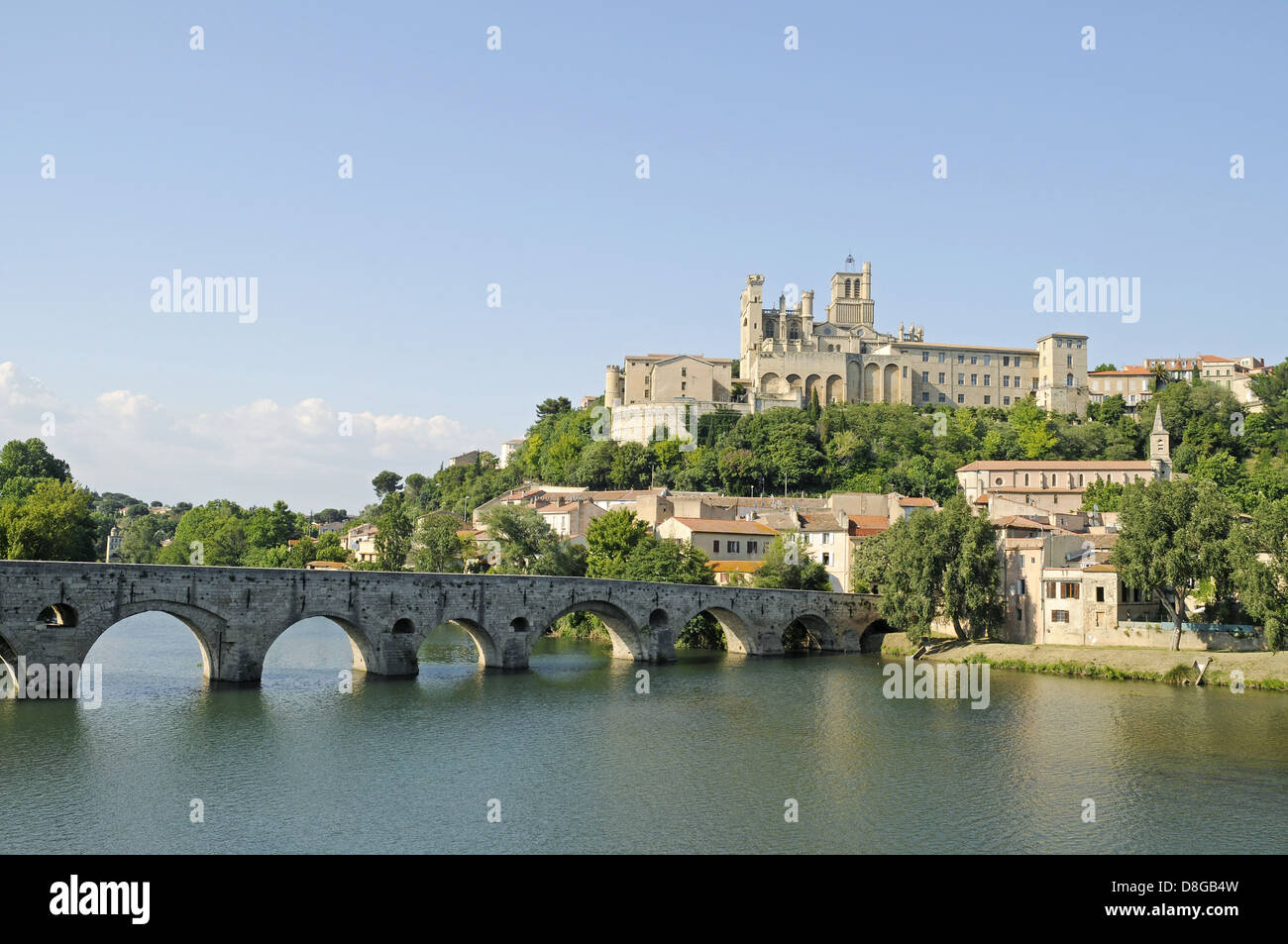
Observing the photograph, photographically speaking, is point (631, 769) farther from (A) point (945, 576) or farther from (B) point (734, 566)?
(B) point (734, 566)

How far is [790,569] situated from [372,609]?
29480 millimetres

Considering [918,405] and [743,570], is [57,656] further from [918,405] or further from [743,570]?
[918,405]

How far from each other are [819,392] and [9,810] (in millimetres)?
102750

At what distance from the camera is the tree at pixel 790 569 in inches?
2611

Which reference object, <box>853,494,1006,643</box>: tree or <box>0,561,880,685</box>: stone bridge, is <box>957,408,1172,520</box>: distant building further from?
<box>0,561,880,685</box>: stone bridge

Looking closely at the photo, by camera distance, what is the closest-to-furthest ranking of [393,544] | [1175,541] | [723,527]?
1. [1175,541]
2. [723,527]
3. [393,544]

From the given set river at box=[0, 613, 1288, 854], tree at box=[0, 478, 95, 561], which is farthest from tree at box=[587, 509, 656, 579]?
tree at box=[0, 478, 95, 561]

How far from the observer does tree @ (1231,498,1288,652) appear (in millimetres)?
45875

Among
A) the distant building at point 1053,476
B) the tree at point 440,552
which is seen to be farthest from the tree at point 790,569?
the tree at point 440,552

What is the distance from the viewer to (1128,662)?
50.0 meters

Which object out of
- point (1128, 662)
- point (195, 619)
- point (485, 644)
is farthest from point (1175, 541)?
point (195, 619)

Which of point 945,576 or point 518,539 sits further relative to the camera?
point 518,539

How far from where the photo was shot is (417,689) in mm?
43562

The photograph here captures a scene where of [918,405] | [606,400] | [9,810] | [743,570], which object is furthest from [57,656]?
[918,405]
